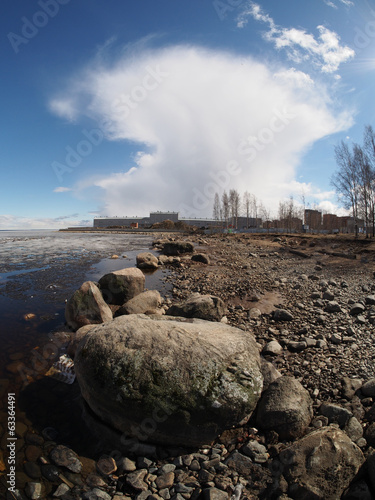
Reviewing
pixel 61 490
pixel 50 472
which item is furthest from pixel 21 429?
pixel 61 490

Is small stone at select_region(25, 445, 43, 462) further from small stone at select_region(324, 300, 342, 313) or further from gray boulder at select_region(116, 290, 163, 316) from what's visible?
small stone at select_region(324, 300, 342, 313)

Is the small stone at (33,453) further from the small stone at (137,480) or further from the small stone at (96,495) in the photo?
the small stone at (137,480)

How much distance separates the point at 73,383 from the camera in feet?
16.7

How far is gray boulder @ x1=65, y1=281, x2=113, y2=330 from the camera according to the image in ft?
23.8

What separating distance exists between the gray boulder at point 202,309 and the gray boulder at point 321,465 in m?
3.91

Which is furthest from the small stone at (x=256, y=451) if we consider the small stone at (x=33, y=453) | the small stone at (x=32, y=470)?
the small stone at (x=33, y=453)

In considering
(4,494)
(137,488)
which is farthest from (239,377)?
(4,494)

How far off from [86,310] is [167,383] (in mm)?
4606

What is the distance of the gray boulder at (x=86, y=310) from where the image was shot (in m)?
7.27

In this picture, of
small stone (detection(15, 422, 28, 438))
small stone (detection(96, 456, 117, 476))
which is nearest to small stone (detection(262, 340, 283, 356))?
small stone (detection(96, 456, 117, 476))

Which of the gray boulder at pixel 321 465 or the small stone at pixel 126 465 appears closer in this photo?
the gray boulder at pixel 321 465

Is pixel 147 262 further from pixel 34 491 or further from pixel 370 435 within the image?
pixel 370 435

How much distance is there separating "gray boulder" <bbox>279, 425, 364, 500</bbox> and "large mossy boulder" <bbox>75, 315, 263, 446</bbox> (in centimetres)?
88

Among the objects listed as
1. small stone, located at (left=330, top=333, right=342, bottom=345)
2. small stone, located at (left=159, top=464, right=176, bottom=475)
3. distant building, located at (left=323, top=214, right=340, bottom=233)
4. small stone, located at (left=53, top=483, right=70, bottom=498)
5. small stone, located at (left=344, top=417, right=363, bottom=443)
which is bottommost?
small stone, located at (left=53, top=483, right=70, bottom=498)
